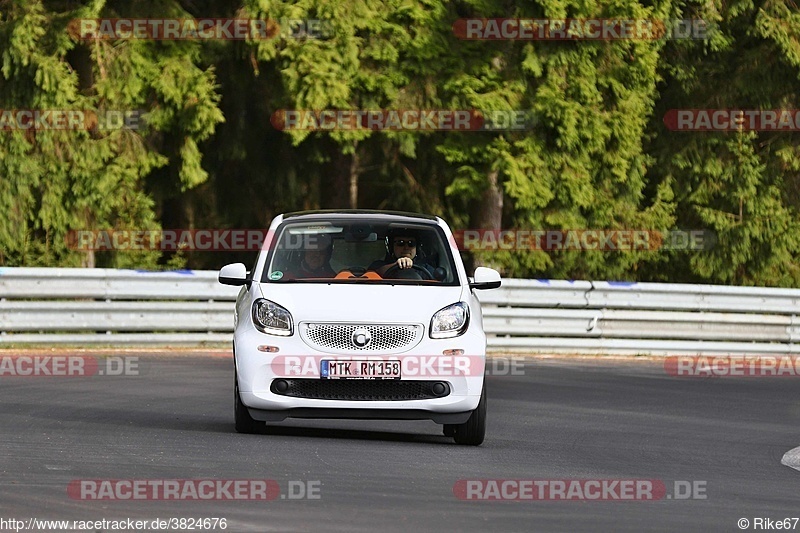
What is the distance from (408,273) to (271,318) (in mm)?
1233

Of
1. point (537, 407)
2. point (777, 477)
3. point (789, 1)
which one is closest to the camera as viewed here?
point (777, 477)

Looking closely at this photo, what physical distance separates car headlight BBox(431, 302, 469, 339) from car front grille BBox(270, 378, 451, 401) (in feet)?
1.26

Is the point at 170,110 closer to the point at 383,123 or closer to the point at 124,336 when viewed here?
the point at 383,123

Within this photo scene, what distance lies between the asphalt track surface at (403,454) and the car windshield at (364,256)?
1157 millimetres

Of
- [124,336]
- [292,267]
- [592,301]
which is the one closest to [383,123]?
[592,301]

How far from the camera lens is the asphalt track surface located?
877cm

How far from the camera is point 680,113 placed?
3225 centimetres

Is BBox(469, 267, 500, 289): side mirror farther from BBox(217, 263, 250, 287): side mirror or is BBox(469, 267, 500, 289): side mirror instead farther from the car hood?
BBox(217, 263, 250, 287): side mirror

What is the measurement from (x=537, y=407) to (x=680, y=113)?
17.5 m

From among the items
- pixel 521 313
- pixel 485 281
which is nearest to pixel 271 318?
pixel 485 281

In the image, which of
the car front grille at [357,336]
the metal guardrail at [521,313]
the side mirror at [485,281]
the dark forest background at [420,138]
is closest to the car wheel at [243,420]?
the car front grille at [357,336]

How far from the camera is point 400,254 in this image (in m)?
12.9

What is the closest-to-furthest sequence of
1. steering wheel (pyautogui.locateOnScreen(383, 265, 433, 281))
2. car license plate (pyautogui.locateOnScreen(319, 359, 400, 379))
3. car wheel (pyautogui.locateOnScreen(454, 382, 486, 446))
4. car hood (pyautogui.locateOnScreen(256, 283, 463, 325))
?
car license plate (pyautogui.locateOnScreen(319, 359, 400, 379))
car hood (pyautogui.locateOnScreen(256, 283, 463, 325))
car wheel (pyautogui.locateOnScreen(454, 382, 486, 446))
steering wheel (pyautogui.locateOnScreen(383, 265, 433, 281))

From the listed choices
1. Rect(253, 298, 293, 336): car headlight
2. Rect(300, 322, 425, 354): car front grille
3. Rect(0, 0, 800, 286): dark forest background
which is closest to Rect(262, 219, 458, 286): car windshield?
Rect(253, 298, 293, 336): car headlight
